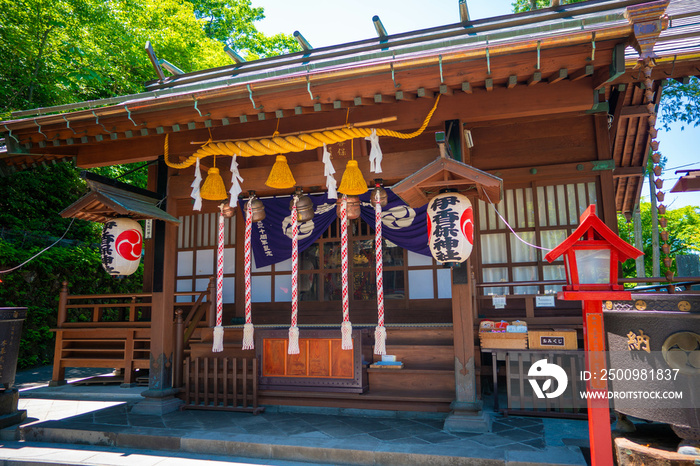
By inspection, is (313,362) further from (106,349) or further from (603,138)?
(603,138)

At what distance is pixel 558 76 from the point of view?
17.3 feet

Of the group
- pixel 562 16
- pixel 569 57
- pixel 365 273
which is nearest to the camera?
pixel 569 57

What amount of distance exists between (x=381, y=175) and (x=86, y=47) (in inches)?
444

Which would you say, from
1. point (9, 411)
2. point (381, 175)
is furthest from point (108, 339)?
point (381, 175)

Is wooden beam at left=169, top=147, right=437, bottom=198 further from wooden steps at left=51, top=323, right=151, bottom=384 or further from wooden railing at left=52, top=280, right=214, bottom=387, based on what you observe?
wooden steps at left=51, top=323, right=151, bottom=384

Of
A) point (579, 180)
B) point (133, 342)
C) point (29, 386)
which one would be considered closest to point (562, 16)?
point (579, 180)

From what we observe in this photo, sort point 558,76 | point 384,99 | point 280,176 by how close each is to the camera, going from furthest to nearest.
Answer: point 280,176
point 384,99
point 558,76

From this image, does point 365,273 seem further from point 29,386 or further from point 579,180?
point 29,386

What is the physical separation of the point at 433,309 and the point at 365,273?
5.25 feet

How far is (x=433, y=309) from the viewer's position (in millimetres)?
8680

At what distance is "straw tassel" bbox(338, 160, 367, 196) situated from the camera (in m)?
6.28

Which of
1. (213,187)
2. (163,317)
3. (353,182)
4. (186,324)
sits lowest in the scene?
(186,324)

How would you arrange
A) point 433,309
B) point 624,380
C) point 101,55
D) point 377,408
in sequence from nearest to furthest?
point 624,380 < point 377,408 < point 433,309 < point 101,55

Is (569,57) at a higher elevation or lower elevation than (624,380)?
higher
